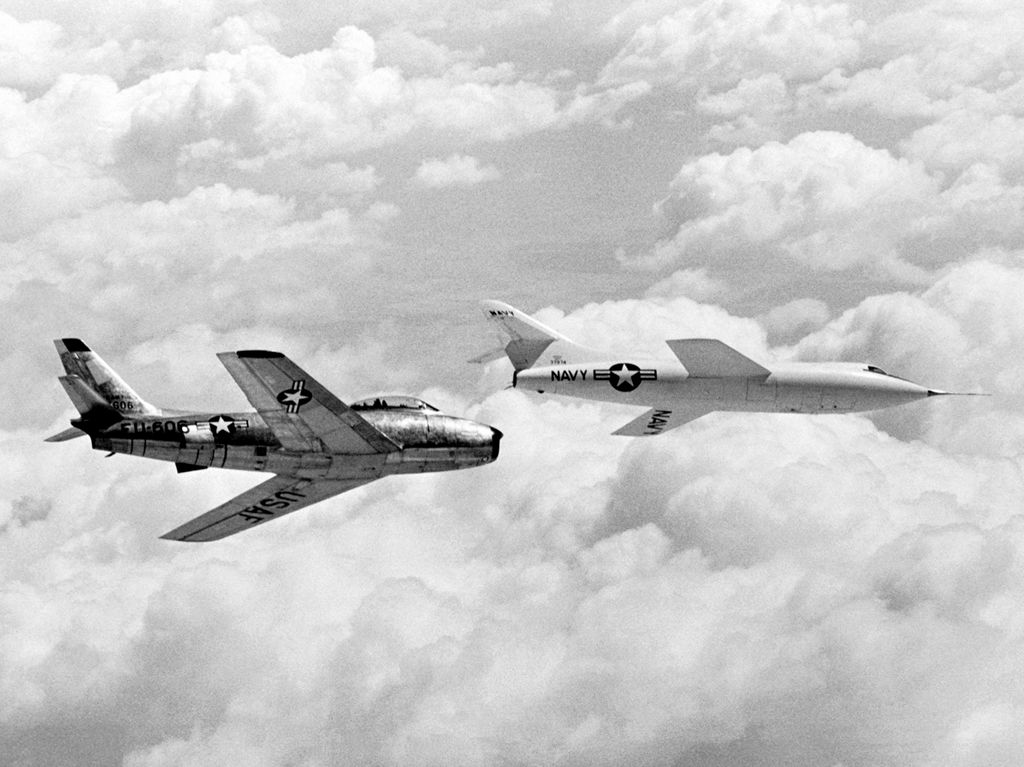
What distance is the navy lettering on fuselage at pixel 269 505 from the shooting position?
221 feet

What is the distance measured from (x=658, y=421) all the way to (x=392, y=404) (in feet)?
103

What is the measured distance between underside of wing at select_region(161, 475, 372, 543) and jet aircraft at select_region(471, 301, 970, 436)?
2228 centimetres

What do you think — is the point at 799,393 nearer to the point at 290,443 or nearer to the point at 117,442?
the point at 290,443

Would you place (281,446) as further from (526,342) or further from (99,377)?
(526,342)

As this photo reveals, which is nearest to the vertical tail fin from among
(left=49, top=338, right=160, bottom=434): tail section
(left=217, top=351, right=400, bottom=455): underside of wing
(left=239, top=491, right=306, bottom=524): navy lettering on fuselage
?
(left=49, top=338, right=160, bottom=434): tail section

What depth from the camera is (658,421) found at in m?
90.9

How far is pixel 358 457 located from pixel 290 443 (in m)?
3.75

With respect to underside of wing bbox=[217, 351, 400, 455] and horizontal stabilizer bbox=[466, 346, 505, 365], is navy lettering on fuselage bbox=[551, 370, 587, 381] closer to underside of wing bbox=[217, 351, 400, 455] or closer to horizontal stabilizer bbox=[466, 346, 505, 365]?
horizontal stabilizer bbox=[466, 346, 505, 365]

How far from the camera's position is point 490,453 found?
215 feet

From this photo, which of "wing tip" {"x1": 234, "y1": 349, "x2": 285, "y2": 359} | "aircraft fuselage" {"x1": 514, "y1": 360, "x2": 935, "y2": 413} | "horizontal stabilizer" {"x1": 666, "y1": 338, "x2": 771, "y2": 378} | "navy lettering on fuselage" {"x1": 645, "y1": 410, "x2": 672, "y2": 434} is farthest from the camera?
"navy lettering on fuselage" {"x1": 645, "y1": 410, "x2": 672, "y2": 434}

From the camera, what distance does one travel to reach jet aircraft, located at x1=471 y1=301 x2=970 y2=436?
3273 inches

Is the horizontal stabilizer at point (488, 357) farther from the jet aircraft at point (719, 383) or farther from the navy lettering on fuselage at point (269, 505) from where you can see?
the navy lettering on fuselage at point (269, 505)

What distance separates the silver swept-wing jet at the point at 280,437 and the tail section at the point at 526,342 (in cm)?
2366

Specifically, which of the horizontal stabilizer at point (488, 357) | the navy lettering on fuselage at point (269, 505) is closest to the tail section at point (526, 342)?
the horizontal stabilizer at point (488, 357)
